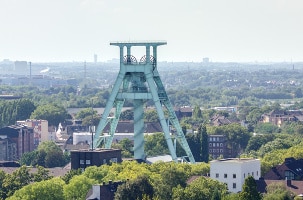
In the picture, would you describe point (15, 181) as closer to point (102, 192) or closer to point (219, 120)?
point (102, 192)

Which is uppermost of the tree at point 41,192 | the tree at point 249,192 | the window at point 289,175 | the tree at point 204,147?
the tree at point 249,192

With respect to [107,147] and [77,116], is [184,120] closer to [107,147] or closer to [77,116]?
[77,116]

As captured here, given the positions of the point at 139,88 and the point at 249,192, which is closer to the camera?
the point at 249,192

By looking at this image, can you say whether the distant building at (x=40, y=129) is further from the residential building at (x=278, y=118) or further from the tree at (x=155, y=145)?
the residential building at (x=278, y=118)

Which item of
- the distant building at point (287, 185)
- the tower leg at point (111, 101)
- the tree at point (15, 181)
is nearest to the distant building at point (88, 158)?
the tower leg at point (111, 101)

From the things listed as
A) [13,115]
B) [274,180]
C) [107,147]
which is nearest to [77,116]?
[13,115]

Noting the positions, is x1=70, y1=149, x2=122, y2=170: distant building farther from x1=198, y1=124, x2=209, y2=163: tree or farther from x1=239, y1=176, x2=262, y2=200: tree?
x1=198, y1=124, x2=209, y2=163: tree

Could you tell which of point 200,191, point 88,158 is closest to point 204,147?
point 88,158

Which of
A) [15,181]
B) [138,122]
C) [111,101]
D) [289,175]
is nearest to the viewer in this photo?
[15,181]
